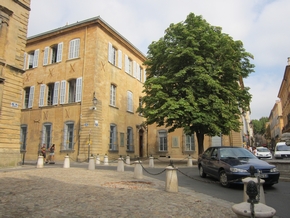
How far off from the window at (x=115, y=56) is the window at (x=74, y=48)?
3.10 meters

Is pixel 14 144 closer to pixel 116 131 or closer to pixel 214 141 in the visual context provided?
pixel 116 131

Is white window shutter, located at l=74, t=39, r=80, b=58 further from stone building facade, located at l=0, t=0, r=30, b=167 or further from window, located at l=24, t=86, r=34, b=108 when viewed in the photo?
stone building facade, located at l=0, t=0, r=30, b=167

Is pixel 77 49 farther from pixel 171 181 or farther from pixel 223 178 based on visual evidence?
pixel 171 181

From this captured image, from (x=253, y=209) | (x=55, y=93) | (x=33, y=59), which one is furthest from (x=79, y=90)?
(x=253, y=209)

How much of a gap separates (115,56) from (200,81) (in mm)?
11930

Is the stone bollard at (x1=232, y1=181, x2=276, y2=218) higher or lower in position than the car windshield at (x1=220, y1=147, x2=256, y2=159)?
lower

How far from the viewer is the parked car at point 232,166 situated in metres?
8.44

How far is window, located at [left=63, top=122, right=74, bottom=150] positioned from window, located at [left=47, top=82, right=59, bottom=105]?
2.93 metres

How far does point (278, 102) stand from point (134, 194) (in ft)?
275

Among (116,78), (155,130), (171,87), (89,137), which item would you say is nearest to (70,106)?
(89,137)

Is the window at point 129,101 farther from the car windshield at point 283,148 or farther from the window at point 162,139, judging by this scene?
the car windshield at point 283,148

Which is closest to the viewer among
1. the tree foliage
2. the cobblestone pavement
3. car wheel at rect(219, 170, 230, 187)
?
the cobblestone pavement

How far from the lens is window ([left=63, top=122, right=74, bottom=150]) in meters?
22.1

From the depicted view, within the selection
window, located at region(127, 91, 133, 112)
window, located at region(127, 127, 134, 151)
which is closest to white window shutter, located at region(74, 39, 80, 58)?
window, located at region(127, 91, 133, 112)
